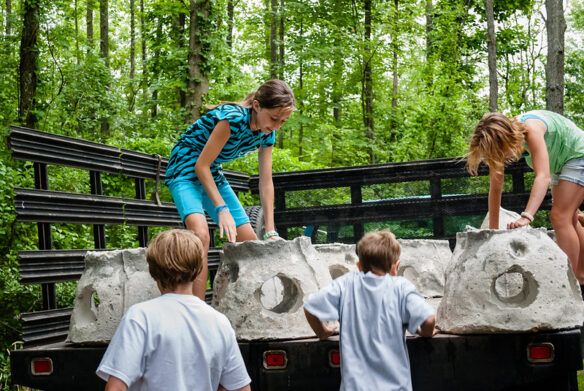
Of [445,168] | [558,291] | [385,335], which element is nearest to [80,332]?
[385,335]

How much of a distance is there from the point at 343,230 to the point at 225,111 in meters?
2.91

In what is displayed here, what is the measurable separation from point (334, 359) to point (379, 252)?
0.54m

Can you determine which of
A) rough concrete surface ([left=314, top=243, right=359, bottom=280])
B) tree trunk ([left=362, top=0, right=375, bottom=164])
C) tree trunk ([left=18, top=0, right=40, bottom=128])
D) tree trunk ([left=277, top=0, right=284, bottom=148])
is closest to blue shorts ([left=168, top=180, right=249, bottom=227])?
rough concrete surface ([left=314, top=243, right=359, bottom=280])

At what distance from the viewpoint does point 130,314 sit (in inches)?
79.1

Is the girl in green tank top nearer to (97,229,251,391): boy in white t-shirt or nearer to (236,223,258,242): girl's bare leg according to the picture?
(236,223,258,242): girl's bare leg

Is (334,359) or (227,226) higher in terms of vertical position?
(227,226)

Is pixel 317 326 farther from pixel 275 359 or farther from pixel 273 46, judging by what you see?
pixel 273 46

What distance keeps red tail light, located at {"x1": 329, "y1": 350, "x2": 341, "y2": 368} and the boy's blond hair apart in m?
1.64

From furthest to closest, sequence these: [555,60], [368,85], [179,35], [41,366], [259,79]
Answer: [259,79] → [368,85] → [179,35] → [555,60] → [41,366]

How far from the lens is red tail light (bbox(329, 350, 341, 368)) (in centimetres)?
281

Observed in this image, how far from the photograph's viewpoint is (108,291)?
126 inches

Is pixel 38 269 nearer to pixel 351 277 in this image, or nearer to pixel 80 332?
pixel 80 332

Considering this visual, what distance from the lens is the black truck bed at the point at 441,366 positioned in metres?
2.63

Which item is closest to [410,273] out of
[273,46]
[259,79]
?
[273,46]
